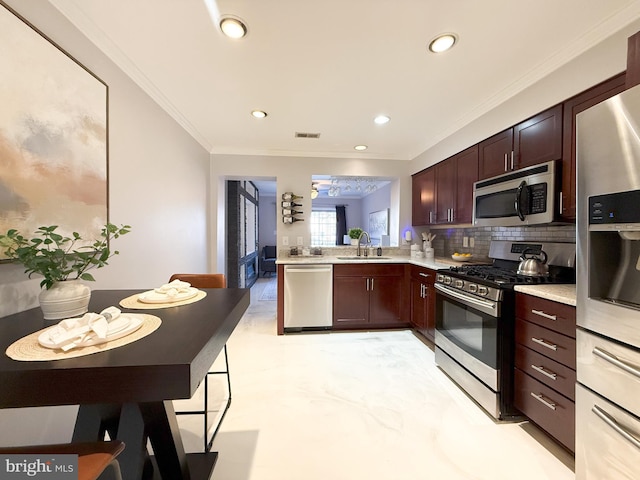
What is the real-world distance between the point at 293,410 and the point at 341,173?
297 centimetres

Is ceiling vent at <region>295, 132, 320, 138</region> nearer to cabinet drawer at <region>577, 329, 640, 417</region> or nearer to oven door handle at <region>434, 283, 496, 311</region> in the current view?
oven door handle at <region>434, 283, 496, 311</region>

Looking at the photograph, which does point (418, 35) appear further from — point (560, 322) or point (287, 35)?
point (560, 322)

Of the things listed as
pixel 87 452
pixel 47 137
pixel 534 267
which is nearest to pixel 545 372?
pixel 534 267

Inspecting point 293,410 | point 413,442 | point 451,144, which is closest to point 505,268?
point 451,144

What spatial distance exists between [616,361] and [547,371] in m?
0.46

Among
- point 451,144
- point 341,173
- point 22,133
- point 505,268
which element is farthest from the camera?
point 341,173

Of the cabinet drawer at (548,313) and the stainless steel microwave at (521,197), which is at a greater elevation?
the stainless steel microwave at (521,197)

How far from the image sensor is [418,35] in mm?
1553

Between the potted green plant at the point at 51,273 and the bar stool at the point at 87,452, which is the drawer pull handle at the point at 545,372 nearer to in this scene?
the bar stool at the point at 87,452

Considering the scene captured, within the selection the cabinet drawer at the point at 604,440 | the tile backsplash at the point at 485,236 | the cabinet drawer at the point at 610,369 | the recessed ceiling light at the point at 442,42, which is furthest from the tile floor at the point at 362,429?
the recessed ceiling light at the point at 442,42

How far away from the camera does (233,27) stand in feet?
4.87

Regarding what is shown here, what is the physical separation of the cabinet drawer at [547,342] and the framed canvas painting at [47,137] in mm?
2686

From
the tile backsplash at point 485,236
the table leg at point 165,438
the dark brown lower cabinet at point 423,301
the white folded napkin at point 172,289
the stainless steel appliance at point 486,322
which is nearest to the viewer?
the table leg at point 165,438

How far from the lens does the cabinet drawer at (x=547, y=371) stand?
1.38m
